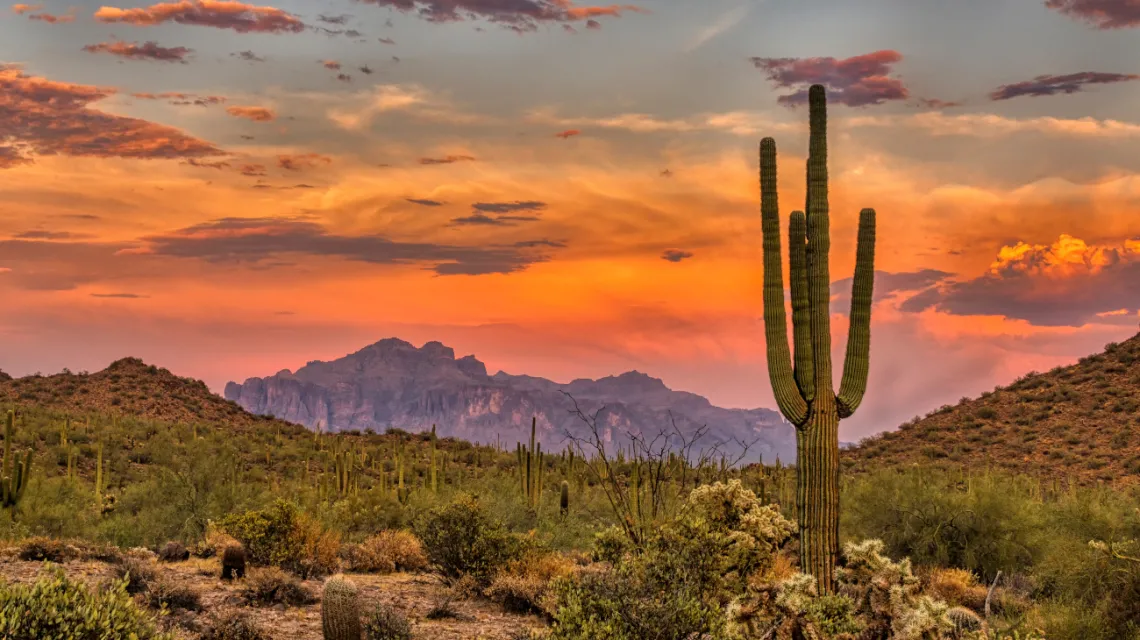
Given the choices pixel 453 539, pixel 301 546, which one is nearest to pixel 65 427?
pixel 301 546

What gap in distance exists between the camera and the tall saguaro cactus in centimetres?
1253

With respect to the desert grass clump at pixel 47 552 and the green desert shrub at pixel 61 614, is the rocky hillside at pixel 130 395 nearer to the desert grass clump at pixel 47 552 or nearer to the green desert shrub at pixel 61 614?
the desert grass clump at pixel 47 552

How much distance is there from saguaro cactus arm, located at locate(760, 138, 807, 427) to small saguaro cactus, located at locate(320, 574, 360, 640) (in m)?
6.29

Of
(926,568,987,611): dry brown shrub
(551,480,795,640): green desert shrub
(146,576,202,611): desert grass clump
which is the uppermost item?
(551,480,795,640): green desert shrub

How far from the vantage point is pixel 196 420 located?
59.1 meters

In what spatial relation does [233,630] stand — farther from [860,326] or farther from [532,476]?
[532,476]

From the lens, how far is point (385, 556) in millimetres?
18375

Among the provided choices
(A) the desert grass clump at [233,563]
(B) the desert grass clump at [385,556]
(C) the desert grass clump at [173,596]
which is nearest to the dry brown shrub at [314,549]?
(B) the desert grass clump at [385,556]

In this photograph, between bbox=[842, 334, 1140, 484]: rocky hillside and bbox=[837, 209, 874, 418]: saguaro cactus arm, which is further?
bbox=[842, 334, 1140, 484]: rocky hillside

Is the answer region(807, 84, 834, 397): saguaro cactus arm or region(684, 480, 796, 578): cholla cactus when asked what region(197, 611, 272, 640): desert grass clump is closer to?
region(684, 480, 796, 578): cholla cactus

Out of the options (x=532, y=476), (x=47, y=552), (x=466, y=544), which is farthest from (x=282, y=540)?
(x=532, y=476)

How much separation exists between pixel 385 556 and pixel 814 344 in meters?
9.85

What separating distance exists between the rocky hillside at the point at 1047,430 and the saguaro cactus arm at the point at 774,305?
85.5 feet

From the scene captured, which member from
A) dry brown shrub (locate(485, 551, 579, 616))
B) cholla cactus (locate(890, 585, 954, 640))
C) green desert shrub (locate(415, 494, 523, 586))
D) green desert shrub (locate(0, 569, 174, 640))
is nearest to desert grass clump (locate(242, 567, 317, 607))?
green desert shrub (locate(415, 494, 523, 586))
